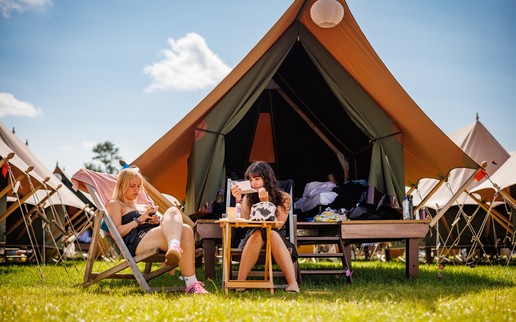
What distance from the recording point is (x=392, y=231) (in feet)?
13.9

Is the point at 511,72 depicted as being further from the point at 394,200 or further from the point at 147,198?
the point at 147,198

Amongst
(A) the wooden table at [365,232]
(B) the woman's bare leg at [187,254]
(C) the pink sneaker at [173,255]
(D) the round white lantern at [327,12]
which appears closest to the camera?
(C) the pink sneaker at [173,255]

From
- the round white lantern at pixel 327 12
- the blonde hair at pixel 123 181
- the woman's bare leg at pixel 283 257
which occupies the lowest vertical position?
the woman's bare leg at pixel 283 257

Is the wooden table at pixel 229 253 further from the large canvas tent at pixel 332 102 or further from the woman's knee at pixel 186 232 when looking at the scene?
the large canvas tent at pixel 332 102

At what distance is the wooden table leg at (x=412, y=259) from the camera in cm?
432

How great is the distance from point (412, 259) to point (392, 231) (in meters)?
0.35

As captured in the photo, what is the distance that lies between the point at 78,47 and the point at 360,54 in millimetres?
3085

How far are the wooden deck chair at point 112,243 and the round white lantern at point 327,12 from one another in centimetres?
223

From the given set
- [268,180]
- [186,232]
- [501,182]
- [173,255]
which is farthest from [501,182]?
[173,255]

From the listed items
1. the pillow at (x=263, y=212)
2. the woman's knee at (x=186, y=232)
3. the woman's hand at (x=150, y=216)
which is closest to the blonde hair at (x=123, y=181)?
the woman's hand at (x=150, y=216)

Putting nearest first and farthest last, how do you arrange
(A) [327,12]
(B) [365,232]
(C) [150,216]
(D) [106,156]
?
(C) [150,216], (B) [365,232], (A) [327,12], (D) [106,156]

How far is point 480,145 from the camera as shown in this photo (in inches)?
403

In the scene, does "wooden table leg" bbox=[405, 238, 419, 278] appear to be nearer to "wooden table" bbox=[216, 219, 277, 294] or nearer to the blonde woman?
"wooden table" bbox=[216, 219, 277, 294]

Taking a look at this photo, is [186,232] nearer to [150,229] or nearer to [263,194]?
[150,229]
